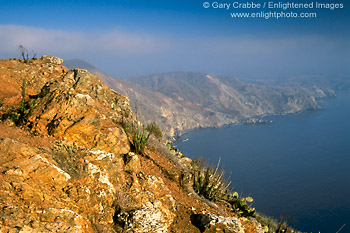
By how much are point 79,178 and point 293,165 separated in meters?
121

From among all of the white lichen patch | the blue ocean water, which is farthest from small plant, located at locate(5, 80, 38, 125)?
the blue ocean water

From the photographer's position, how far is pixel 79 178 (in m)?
5.22

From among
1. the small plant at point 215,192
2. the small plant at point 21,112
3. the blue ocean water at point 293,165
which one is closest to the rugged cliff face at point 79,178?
the small plant at point 21,112

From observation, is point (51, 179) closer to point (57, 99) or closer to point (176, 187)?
point (57, 99)

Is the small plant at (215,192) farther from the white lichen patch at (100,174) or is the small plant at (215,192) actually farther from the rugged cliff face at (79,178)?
the white lichen patch at (100,174)

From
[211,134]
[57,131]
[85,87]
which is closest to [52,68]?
[85,87]

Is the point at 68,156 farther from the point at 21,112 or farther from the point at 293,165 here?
the point at 293,165

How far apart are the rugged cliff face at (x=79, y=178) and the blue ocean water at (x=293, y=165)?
4508 cm

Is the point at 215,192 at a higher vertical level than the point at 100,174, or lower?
lower

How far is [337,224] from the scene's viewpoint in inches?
2564

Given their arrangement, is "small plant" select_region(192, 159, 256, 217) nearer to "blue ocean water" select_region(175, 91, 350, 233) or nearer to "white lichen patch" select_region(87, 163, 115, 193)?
"white lichen patch" select_region(87, 163, 115, 193)

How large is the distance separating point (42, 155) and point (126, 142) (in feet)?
8.37

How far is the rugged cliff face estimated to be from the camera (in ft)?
13.5

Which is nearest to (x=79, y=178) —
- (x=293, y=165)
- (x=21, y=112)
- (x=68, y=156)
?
(x=68, y=156)
